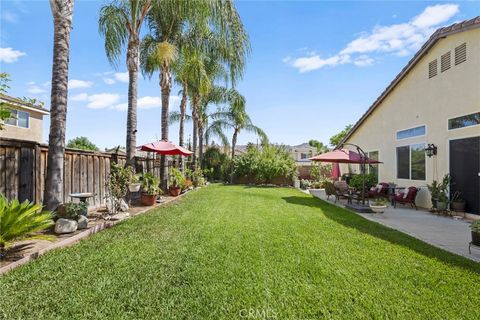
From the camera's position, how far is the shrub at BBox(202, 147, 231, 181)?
2648 centimetres

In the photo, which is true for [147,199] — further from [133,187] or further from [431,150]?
[431,150]

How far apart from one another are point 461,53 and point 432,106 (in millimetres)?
2077

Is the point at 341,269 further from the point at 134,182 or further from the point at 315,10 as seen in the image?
the point at 315,10

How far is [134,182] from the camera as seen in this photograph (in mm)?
9586

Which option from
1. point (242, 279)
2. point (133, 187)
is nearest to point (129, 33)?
point (133, 187)

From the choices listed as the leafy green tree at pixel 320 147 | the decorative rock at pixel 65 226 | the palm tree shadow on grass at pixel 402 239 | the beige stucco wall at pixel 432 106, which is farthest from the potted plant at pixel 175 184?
the leafy green tree at pixel 320 147

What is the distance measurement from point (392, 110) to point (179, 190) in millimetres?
11558

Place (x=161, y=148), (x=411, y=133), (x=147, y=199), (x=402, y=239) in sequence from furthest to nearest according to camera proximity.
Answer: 1. (x=411, y=133)
2. (x=161, y=148)
3. (x=147, y=199)
4. (x=402, y=239)

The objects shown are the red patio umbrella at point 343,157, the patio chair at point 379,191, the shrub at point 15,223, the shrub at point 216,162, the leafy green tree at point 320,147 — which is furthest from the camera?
the leafy green tree at point 320,147

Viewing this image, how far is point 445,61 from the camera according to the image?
10102mm

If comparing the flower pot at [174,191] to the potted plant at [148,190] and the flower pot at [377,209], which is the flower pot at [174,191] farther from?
the flower pot at [377,209]

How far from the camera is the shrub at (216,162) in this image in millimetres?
26481

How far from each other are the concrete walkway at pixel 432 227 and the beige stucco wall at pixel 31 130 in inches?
825

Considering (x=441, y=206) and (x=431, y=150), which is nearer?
(x=441, y=206)
